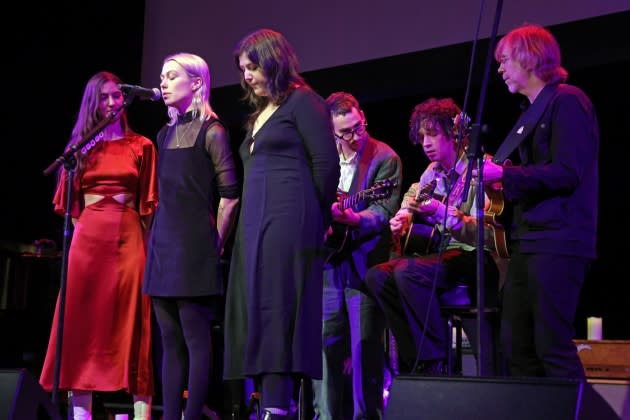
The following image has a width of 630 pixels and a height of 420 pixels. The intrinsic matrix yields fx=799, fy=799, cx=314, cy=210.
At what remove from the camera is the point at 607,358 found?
475 cm

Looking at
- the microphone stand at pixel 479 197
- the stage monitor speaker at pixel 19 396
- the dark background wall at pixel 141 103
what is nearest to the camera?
the stage monitor speaker at pixel 19 396

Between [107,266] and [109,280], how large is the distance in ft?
0.25

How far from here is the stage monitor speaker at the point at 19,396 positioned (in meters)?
2.58

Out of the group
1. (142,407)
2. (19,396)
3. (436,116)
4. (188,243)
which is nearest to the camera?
(19,396)

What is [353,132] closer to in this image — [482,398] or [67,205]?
[67,205]

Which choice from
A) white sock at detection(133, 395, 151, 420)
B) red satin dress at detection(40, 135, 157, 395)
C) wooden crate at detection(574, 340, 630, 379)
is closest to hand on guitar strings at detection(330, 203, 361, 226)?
red satin dress at detection(40, 135, 157, 395)

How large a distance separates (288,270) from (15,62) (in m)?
4.56

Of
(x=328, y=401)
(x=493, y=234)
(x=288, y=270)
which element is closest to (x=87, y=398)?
(x=328, y=401)

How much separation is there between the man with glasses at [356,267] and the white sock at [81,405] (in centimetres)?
118

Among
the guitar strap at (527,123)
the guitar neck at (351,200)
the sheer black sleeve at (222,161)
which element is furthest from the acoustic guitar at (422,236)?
the sheer black sleeve at (222,161)

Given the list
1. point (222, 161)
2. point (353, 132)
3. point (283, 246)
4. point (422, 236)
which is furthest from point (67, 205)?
point (422, 236)

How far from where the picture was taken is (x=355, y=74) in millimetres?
6449

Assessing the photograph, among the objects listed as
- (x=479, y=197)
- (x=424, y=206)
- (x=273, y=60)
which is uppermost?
(x=273, y=60)

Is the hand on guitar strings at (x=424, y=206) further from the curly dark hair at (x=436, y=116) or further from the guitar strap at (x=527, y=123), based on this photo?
the guitar strap at (x=527, y=123)
